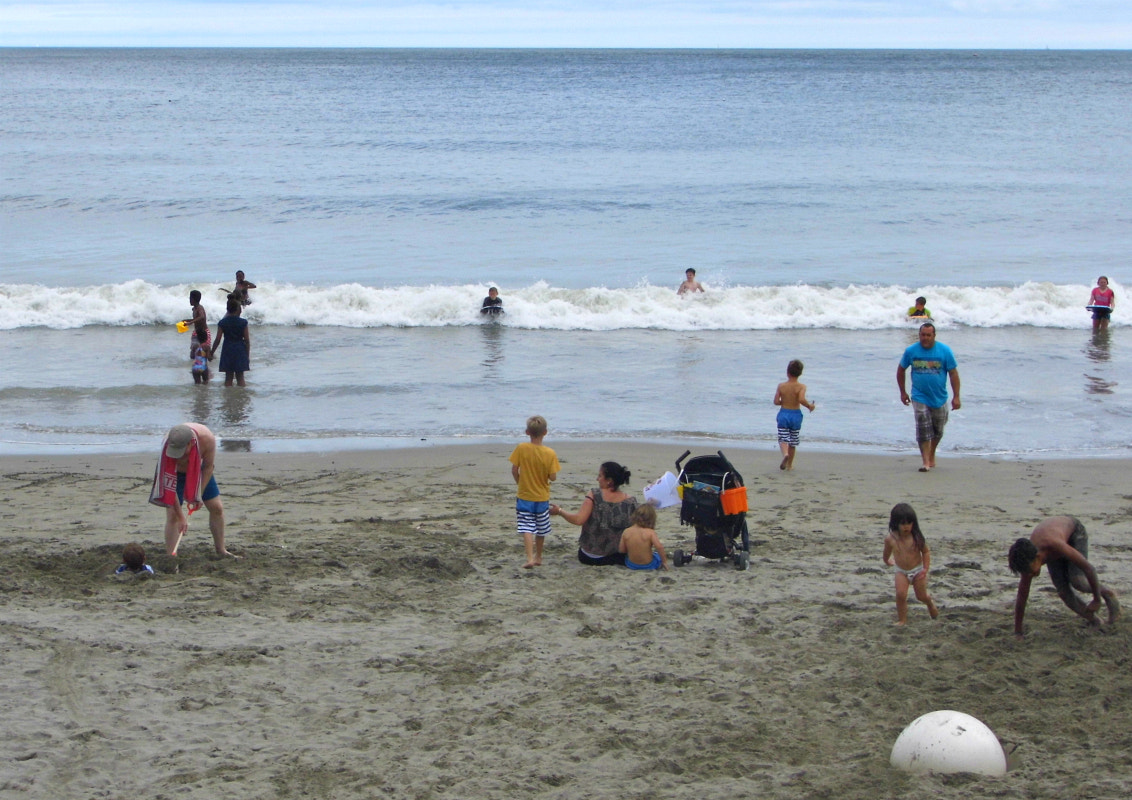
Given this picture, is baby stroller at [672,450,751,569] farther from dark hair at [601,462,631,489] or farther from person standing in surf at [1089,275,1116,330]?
person standing in surf at [1089,275,1116,330]

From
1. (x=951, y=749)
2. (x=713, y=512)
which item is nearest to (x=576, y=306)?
(x=713, y=512)

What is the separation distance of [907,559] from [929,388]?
15.7 ft

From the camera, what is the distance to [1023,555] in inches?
231

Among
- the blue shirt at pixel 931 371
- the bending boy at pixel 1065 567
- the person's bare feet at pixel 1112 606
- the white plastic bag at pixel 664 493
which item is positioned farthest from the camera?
the blue shirt at pixel 931 371

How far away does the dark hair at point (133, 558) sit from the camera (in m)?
7.39

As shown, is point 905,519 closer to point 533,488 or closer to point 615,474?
point 615,474

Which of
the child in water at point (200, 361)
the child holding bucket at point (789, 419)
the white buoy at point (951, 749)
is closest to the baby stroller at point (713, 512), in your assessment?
the white buoy at point (951, 749)

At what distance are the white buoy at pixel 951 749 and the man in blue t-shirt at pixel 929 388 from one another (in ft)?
20.7

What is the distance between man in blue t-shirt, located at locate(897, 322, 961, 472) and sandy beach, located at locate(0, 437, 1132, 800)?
162cm

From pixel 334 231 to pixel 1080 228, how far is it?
797 inches

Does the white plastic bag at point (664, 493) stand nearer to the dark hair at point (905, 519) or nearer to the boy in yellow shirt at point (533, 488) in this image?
the boy in yellow shirt at point (533, 488)

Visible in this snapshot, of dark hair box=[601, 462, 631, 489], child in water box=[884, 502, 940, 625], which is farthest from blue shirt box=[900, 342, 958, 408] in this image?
child in water box=[884, 502, 940, 625]

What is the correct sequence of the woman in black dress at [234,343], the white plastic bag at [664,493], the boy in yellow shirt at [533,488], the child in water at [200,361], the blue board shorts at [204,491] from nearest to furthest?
the blue board shorts at [204,491] → the boy in yellow shirt at [533,488] → the white plastic bag at [664,493] → the woman in black dress at [234,343] → the child in water at [200,361]

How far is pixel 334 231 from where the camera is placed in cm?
2909
